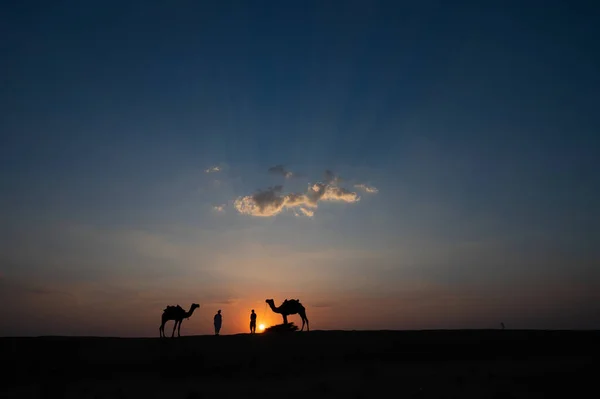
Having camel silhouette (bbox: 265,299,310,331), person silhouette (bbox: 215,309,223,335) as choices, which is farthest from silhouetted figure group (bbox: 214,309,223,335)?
camel silhouette (bbox: 265,299,310,331)

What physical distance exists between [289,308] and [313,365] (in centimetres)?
777

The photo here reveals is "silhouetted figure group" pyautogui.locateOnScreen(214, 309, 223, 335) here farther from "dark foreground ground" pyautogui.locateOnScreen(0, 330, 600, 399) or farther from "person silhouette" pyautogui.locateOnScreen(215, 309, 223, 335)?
"dark foreground ground" pyautogui.locateOnScreen(0, 330, 600, 399)

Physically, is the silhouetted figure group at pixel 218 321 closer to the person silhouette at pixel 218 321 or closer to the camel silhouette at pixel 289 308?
the person silhouette at pixel 218 321

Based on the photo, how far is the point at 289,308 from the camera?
28.8m

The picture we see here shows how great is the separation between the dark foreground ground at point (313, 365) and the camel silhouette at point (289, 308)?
3132mm

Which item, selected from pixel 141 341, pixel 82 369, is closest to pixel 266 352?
pixel 141 341

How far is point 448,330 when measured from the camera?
2767cm

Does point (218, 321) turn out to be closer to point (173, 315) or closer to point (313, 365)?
point (173, 315)

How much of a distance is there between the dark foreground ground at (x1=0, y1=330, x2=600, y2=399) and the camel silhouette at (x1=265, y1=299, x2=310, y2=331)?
3132 mm

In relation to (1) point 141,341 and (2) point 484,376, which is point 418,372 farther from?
(1) point 141,341

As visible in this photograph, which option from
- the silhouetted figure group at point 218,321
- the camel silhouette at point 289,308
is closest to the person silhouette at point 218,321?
the silhouetted figure group at point 218,321

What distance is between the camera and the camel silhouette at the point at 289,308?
28766 millimetres

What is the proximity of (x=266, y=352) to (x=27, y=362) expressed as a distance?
11549 mm

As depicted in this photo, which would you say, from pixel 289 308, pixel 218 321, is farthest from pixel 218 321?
pixel 289 308
